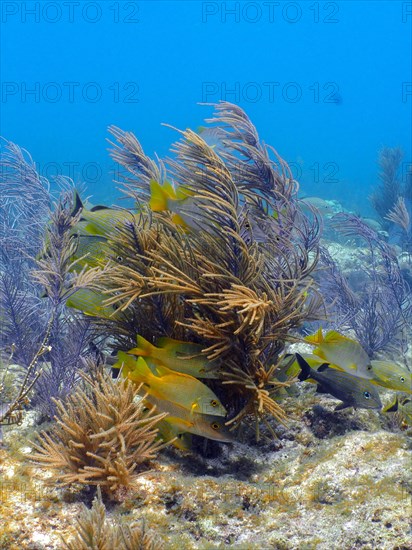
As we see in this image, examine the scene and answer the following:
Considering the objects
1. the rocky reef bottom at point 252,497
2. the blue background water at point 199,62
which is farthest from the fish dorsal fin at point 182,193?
the blue background water at point 199,62

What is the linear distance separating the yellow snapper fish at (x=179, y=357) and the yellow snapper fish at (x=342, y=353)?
78 cm

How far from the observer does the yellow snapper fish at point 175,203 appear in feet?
9.56

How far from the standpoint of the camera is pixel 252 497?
2.53 m

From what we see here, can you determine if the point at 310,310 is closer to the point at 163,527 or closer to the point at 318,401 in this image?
the point at 318,401

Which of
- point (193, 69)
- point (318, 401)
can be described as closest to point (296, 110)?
point (193, 69)

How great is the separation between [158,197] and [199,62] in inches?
7842

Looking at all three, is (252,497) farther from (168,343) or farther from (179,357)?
(168,343)

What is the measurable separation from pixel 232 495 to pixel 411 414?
169 cm

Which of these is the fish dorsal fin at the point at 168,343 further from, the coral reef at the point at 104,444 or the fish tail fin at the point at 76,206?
the fish tail fin at the point at 76,206

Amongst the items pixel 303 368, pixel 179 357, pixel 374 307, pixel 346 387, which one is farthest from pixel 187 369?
pixel 374 307

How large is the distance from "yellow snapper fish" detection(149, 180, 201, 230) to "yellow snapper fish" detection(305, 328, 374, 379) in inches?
46.5

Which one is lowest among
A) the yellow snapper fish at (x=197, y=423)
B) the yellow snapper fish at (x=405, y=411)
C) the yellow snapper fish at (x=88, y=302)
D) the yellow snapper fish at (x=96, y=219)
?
the yellow snapper fish at (x=405, y=411)

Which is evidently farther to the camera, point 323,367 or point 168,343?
point 323,367

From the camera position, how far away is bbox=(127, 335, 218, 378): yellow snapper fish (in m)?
2.71
